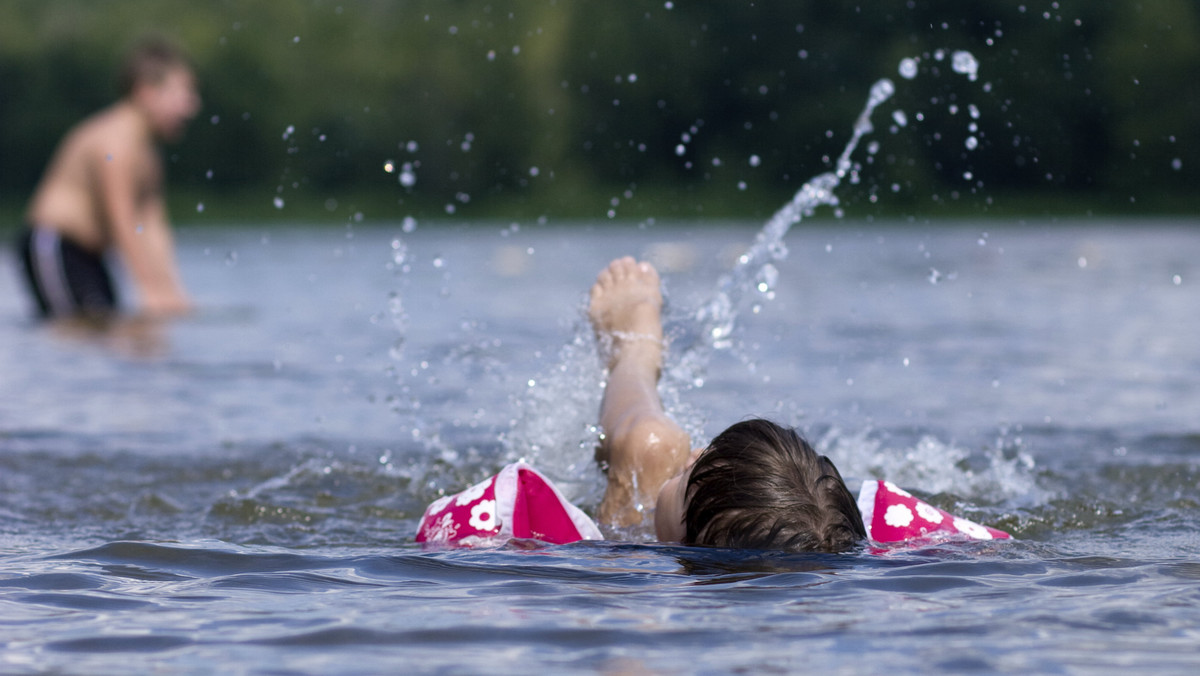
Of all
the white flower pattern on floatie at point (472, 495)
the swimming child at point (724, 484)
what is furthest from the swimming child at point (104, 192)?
the white flower pattern on floatie at point (472, 495)

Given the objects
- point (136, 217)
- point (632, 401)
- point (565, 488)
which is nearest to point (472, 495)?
point (632, 401)

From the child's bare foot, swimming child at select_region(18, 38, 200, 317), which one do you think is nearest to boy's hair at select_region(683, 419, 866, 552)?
the child's bare foot

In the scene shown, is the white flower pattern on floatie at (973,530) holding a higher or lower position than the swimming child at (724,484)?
lower

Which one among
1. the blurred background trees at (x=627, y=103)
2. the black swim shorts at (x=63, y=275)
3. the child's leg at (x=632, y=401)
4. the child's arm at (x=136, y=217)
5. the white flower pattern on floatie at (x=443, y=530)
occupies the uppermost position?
the blurred background trees at (x=627, y=103)

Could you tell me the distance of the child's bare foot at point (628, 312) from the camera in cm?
435

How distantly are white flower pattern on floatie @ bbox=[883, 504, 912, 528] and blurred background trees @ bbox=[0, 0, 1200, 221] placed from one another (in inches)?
378

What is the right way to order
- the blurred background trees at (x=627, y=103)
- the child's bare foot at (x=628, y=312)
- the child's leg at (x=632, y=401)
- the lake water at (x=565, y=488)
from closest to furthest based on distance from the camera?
the lake water at (x=565, y=488) < the child's leg at (x=632, y=401) < the child's bare foot at (x=628, y=312) < the blurred background trees at (x=627, y=103)

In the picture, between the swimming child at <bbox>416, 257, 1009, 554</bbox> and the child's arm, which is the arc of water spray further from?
the child's arm

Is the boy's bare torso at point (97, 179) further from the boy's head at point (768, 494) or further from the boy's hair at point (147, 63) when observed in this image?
the boy's head at point (768, 494)

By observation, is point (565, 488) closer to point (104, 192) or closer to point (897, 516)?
point (897, 516)

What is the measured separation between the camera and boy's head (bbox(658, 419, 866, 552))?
120 inches

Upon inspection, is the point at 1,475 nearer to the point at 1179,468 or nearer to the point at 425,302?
the point at 1179,468

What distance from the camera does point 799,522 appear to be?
311 centimetres

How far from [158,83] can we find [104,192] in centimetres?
87
